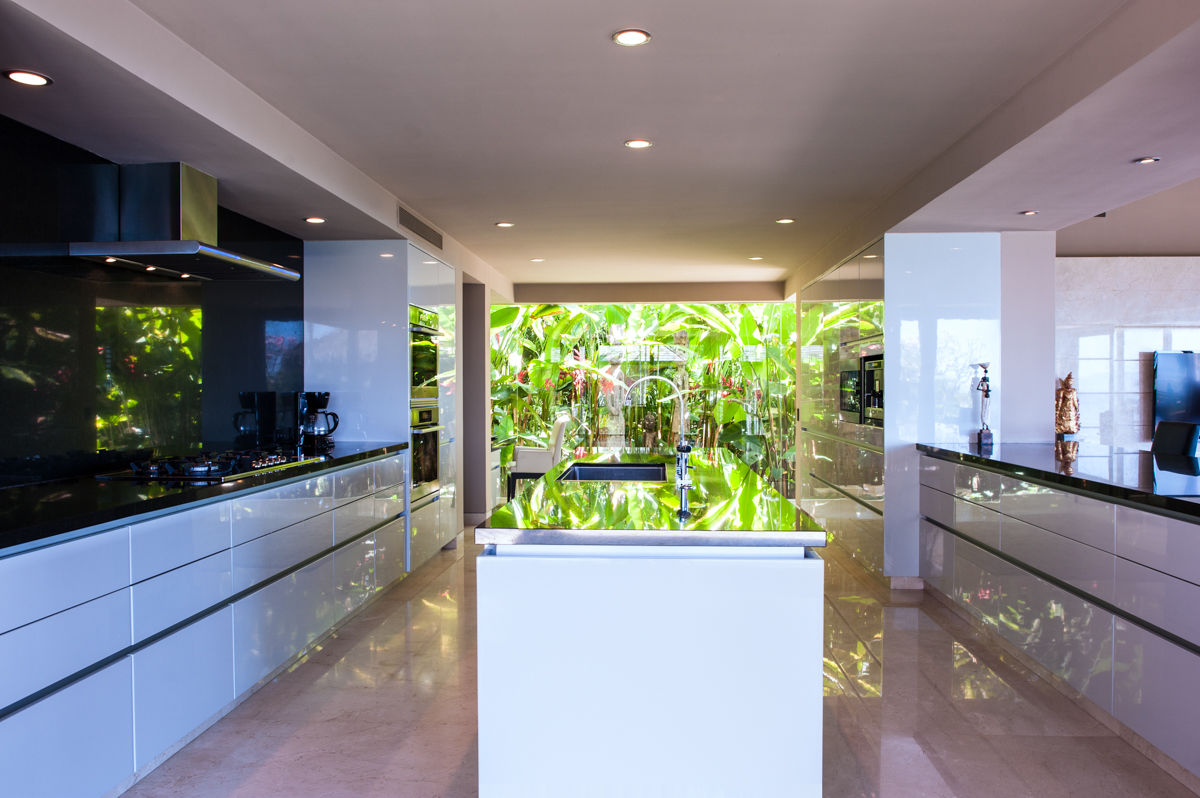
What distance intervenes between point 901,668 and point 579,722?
2087mm

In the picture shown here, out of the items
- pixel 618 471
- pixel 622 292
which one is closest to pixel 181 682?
pixel 618 471

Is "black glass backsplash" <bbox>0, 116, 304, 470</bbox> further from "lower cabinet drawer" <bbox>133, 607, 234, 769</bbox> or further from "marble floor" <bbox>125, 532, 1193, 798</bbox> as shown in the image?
"marble floor" <bbox>125, 532, 1193, 798</bbox>

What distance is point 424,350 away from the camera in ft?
18.0

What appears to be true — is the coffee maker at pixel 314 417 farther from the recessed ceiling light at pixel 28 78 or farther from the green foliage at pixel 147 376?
the recessed ceiling light at pixel 28 78

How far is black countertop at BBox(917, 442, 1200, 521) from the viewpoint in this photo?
104 inches

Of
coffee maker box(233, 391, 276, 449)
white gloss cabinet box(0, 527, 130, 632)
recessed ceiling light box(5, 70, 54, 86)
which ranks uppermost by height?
recessed ceiling light box(5, 70, 54, 86)

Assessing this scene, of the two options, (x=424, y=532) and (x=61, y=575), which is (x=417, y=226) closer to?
(x=424, y=532)

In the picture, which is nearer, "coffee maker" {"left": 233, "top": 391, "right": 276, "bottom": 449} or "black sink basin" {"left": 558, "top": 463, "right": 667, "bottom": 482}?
"black sink basin" {"left": 558, "top": 463, "right": 667, "bottom": 482}

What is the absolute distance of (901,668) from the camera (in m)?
3.64

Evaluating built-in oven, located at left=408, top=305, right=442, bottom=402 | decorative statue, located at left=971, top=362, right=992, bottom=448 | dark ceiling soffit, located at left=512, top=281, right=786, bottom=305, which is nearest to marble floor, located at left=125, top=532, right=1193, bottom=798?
decorative statue, located at left=971, top=362, right=992, bottom=448

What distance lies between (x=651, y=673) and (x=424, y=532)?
Answer: 142 inches

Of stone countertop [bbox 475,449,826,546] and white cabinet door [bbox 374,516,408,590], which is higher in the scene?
stone countertop [bbox 475,449,826,546]

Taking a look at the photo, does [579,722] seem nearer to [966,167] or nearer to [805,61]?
[805,61]

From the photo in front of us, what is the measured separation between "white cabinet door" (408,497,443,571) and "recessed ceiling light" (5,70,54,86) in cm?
322
